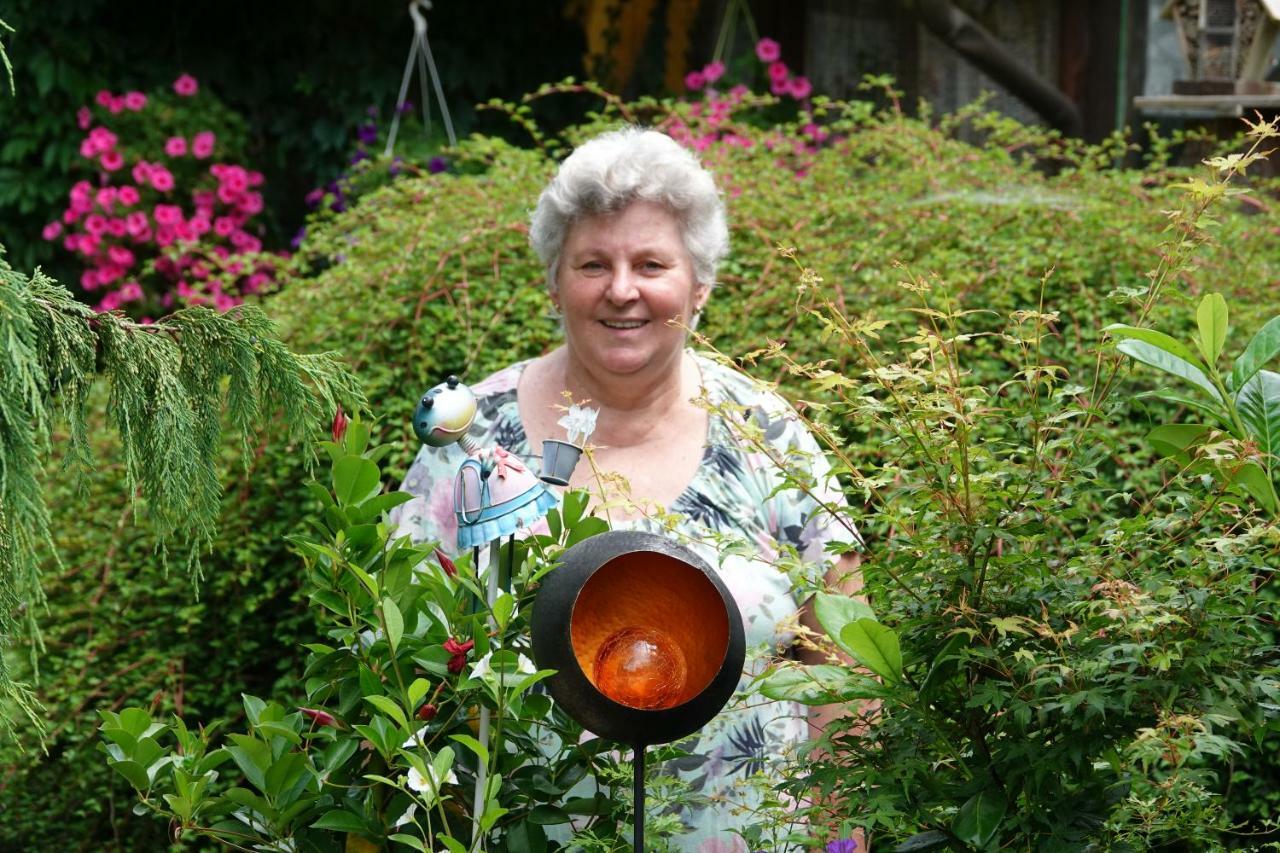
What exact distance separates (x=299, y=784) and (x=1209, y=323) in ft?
3.76

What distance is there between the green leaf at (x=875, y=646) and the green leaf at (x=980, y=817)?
0.15 meters

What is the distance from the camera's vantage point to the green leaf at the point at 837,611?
1619mm

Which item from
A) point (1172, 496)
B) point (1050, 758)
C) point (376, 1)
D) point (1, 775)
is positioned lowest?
point (1, 775)

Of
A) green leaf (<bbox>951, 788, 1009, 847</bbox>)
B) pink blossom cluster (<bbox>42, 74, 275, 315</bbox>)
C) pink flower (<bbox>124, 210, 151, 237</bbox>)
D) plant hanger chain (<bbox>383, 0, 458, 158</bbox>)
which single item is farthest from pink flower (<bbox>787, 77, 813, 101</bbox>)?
green leaf (<bbox>951, 788, 1009, 847</bbox>)

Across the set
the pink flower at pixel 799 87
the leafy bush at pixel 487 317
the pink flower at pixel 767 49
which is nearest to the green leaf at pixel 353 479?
the leafy bush at pixel 487 317

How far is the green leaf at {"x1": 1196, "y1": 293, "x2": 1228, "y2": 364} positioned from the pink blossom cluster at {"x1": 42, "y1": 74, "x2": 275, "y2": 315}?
462cm

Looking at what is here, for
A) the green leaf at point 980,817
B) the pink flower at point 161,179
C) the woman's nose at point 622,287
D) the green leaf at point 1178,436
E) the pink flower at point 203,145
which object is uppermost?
the pink flower at point 203,145

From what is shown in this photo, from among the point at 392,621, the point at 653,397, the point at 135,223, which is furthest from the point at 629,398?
the point at 135,223

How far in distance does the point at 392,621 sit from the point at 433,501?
80 cm

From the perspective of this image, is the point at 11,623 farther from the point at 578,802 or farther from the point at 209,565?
the point at 209,565

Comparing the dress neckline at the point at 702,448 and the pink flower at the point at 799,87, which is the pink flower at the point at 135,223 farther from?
the dress neckline at the point at 702,448

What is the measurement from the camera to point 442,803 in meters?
1.74

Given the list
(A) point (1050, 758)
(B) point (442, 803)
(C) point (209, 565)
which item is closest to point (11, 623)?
(B) point (442, 803)

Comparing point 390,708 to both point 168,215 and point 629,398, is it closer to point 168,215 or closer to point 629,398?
point 629,398
